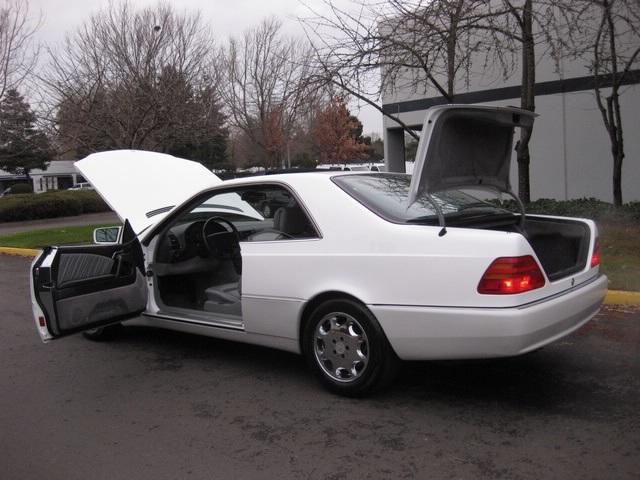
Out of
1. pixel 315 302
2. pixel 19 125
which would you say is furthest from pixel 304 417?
pixel 19 125

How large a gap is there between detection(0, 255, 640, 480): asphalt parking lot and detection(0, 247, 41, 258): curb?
820 centimetres

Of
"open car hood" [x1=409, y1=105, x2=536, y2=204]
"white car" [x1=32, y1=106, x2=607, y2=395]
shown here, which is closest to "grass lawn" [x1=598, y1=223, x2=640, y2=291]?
"white car" [x1=32, y1=106, x2=607, y2=395]

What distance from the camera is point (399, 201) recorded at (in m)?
4.31

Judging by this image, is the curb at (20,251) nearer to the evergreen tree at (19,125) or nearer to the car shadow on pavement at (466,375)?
the evergreen tree at (19,125)

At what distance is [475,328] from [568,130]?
12.4m

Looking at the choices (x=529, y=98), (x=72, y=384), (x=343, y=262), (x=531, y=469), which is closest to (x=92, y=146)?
(x=529, y=98)

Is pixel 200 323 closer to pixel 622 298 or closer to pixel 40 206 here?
pixel 622 298

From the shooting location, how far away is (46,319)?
172 inches

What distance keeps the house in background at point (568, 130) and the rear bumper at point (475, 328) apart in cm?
999

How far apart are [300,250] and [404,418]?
129cm

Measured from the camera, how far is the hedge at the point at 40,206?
72.7 feet

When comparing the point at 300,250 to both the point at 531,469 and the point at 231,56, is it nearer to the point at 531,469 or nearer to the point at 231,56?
the point at 531,469

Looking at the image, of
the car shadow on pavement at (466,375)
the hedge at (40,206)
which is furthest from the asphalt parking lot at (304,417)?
the hedge at (40,206)

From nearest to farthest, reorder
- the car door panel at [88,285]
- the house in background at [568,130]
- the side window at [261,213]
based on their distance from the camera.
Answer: the car door panel at [88,285] → the side window at [261,213] → the house in background at [568,130]
